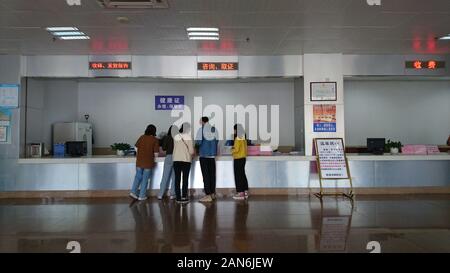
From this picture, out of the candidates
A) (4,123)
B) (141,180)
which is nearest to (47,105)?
(4,123)

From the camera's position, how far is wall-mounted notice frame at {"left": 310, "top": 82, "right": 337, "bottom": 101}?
26.6 feet

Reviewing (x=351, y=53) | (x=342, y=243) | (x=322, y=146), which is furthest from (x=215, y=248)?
(x=351, y=53)

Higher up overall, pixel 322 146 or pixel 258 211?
pixel 322 146

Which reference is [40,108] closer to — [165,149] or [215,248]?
[165,149]

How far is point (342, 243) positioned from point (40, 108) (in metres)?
7.43

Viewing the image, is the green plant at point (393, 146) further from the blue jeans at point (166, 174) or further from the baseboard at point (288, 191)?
the blue jeans at point (166, 174)

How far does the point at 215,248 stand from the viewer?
12.9 feet

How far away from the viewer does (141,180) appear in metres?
7.64

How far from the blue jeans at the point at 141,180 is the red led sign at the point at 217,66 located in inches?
99.2

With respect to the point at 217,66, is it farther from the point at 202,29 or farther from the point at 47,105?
the point at 47,105

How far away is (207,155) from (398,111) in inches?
255

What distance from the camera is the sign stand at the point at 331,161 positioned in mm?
7668
